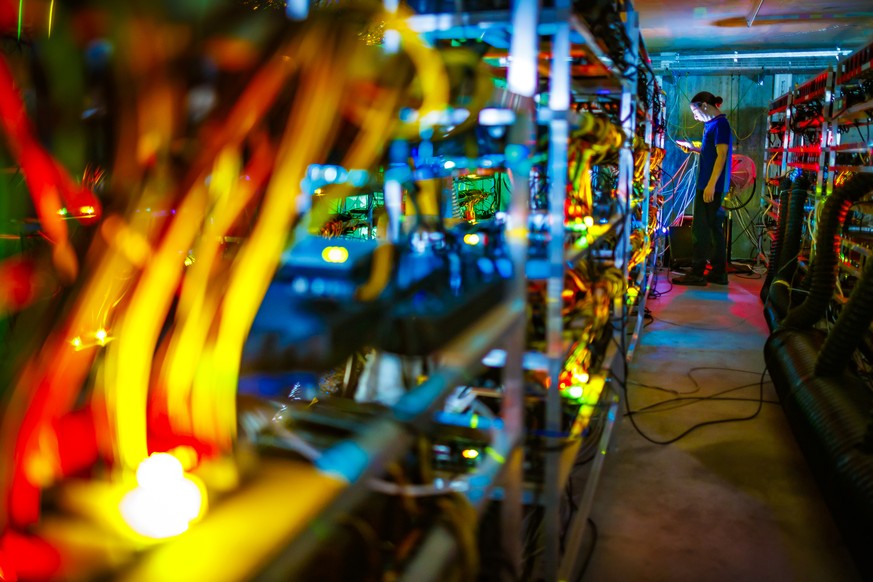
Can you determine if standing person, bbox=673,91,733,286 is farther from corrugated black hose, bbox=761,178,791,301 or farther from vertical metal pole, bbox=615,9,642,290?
vertical metal pole, bbox=615,9,642,290

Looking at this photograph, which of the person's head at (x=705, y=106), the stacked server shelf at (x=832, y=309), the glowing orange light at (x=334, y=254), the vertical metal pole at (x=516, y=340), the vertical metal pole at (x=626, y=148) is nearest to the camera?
the glowing orange light at (x=334, y=254)

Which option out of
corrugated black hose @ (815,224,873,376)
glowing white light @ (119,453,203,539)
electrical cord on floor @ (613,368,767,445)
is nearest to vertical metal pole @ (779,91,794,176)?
electrical cord on floor @ (613,368,767,445)

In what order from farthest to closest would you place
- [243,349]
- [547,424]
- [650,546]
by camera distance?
[650,546] < [547,424] < [243,349]

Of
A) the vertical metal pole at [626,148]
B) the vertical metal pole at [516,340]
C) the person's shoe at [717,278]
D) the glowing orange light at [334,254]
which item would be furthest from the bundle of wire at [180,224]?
the person's shoe at [717,278]

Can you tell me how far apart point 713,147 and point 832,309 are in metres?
2.38

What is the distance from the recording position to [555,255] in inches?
66.6

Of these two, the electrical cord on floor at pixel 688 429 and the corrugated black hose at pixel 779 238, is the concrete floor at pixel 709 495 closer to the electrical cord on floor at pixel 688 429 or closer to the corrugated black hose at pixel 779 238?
the electrical cord on floor at pixel 688 429

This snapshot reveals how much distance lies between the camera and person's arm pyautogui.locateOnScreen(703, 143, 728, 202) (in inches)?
243

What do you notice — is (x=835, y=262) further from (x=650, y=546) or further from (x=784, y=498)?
(x=650, y=546)

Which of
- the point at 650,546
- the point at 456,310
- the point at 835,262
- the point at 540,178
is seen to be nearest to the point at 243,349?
the point at 456,310

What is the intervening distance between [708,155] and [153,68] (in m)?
6.46

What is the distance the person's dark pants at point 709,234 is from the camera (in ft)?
21.6

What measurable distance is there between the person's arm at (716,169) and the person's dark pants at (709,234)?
0.14 metres

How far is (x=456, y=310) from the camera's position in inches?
39.7
